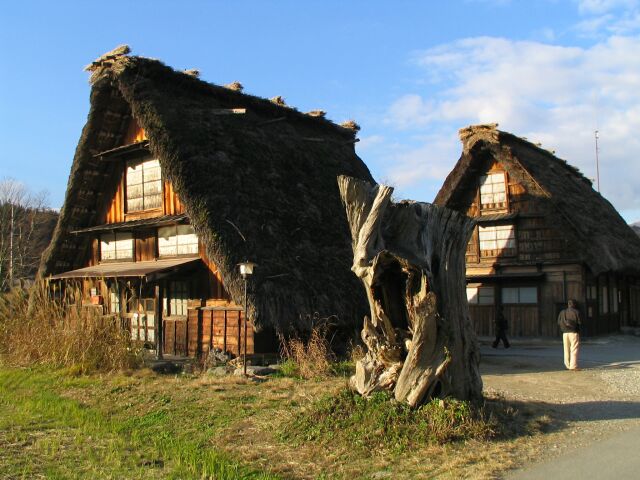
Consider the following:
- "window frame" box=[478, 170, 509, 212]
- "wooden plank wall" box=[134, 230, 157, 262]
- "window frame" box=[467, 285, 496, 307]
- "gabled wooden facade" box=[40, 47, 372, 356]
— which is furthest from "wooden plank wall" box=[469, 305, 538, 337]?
"wooden plank wall" box=[134, 230, 157, 262]

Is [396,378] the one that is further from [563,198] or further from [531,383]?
[563,198]

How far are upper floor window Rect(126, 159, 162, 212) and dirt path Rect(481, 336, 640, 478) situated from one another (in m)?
9.10

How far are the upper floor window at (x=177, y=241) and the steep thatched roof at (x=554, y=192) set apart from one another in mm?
10687

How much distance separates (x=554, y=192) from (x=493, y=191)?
2.42 metres

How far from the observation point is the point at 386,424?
7.22m

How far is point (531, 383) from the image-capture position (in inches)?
431

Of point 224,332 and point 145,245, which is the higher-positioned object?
point 145,245

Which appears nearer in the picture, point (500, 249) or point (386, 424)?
point (386, 424)

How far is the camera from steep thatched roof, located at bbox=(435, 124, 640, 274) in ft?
64.5

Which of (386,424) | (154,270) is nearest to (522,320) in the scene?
(154,270)

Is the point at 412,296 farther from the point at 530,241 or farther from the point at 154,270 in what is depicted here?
the point at 530,241

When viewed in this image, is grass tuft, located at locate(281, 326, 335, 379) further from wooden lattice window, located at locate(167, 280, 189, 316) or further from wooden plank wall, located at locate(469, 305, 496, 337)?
wooden plank wall, located at locate(469, 305, 496, 337)

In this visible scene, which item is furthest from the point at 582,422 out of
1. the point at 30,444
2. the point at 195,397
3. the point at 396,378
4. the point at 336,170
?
the point at 336,170

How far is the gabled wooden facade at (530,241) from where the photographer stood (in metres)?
20.4
